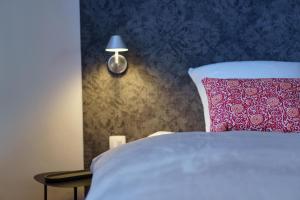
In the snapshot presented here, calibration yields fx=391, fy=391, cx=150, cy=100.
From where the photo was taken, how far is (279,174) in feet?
3.32

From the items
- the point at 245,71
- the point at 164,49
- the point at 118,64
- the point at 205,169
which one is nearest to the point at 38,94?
the point at 118,64

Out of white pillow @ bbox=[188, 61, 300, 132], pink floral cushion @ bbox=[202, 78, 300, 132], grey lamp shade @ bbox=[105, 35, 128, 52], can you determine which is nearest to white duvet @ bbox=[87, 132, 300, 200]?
pink floral cushion @ bbox=[202, 78, 300, 132]

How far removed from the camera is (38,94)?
252cm

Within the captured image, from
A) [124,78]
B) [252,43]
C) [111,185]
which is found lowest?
[111,185]

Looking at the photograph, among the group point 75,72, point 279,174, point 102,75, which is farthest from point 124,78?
point 279,174

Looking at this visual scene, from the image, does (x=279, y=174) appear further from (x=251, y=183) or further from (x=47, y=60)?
(x=47, y=60)

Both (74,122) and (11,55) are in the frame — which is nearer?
(11,55)

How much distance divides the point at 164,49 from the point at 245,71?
1.87 ft

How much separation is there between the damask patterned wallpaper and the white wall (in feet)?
0.31

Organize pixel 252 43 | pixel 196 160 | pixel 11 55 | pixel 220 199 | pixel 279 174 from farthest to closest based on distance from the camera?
pixel 252 43, pixel 11 55, pixel 196 160, pixel 279 174, pixel 220 199

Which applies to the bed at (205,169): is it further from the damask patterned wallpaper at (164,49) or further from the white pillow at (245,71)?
the damask patterned wallpaper at (164,49)

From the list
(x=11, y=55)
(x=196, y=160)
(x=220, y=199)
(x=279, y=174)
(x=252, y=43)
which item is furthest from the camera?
(x=252, y=43)

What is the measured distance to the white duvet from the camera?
3.06 ft

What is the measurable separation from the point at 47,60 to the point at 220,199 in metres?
1.89
